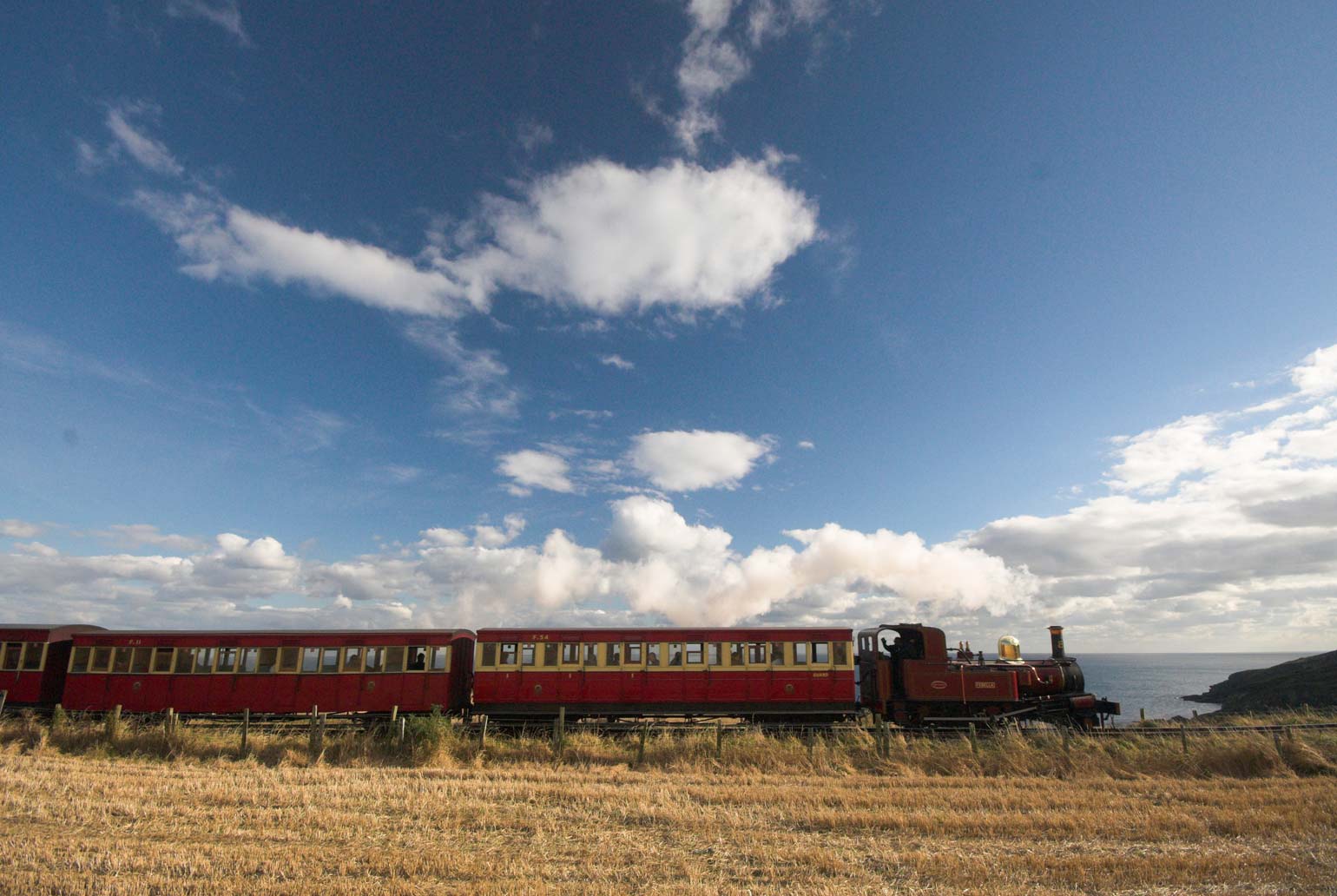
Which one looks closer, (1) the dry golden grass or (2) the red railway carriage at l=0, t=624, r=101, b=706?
(1) the dry golden grass

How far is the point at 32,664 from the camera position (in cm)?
2589

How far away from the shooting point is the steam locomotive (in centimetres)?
2317

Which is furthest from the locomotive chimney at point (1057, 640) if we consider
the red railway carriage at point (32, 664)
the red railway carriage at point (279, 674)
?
the red railway carriage at point (32, 664)

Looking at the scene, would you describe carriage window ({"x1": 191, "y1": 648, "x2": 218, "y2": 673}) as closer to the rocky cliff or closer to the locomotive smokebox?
the locomotive smokebox

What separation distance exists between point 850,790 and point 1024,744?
654 centimetres

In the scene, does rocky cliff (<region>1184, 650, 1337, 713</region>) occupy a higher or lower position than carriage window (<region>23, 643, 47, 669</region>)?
lower

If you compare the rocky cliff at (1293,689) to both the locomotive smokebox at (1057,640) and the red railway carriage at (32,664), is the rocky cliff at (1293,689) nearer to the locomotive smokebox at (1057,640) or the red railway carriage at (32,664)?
the locomotive smokebox at (1057,640)

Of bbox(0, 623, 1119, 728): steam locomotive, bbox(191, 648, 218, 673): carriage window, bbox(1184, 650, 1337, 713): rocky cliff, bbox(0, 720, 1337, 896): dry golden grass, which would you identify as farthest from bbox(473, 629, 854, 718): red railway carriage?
bbox(1184, 650, 1337, 713): rocky cliff

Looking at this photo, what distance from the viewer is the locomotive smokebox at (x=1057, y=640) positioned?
2731 centimetres

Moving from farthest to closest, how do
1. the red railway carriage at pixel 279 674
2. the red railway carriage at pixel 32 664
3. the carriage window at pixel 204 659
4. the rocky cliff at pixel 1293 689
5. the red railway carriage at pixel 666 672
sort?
the rocky cliff at pixel 1293 689
the red railway carriage at pixel 32 664
the carriage window at pixel 204 659
the red railway carriage at pixel 279 674
the red railway carriage at pixel 666 672

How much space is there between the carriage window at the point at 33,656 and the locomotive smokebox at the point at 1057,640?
3713 centimetres

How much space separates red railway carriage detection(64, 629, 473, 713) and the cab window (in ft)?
6.85

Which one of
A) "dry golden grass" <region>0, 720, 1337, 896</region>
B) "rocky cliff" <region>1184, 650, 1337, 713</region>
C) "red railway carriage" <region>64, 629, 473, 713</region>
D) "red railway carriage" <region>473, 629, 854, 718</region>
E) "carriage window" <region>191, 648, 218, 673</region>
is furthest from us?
"rocky cliff" <region>1184, 650, 1337, 713</region>

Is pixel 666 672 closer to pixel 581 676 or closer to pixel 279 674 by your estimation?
pixel 581 676
